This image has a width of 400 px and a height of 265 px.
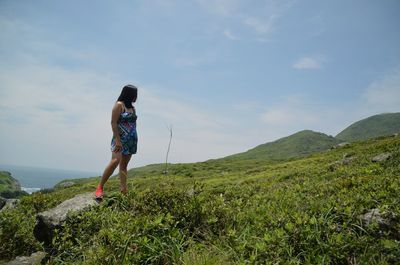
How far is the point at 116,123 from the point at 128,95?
98 cm

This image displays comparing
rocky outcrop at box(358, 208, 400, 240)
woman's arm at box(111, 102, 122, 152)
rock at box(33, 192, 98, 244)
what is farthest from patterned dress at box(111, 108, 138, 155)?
rocky outcrop at box(358, 208, 400, 240)

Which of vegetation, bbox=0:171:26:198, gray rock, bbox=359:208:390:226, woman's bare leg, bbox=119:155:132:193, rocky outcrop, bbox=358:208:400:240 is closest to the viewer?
rocky outcrop, bbox=358:208:400:240

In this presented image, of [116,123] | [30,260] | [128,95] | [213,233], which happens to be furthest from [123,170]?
[213,233]

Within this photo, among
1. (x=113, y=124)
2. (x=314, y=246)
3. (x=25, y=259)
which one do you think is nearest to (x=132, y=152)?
(x=113, y=124)

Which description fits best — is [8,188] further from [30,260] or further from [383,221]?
[383,221]

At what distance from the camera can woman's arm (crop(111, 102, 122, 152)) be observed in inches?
345

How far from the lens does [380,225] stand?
5.52 metres

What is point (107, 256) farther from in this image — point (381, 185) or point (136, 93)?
point (381, 185)

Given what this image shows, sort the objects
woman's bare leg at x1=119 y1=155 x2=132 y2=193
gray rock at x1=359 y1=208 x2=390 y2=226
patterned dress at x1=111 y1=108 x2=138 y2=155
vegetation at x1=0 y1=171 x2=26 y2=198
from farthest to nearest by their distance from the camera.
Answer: vegetation at x1=0 y1=171 x2=26 y2=198 → patterned dress at x1=111 y1=108 x2=138 y2=155 → woman's bare leg at x1=119 y1=155 x2=132 y2=193 → gray rock at x1=359 y1=208 x2=390 y2=226

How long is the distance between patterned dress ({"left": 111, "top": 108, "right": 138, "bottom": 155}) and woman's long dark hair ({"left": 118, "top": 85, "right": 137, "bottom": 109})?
306 mm

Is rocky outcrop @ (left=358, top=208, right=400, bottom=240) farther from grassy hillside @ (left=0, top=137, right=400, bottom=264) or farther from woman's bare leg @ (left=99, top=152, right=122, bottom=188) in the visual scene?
woman's bare leg @ (left=99, top=152, right=122, bottom=188)

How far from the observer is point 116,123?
29.2 ft

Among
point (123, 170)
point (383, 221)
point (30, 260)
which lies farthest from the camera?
point (123, 170)

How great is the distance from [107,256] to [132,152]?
445 centimetres
